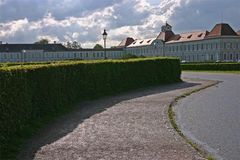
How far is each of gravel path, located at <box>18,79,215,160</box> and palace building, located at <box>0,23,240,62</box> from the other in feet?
306

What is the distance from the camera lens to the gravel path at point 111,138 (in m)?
7.46

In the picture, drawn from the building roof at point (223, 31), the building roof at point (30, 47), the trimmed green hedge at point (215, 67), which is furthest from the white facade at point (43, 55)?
the trimmed green hedge at point (215, 67)

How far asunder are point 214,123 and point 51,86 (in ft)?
16.4

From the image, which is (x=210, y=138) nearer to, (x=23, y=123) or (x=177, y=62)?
(x=23, y=123)

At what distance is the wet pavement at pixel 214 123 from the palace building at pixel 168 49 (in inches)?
3592

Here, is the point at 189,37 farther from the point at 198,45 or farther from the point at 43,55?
the point at 43,55

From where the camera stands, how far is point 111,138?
883 centimetres

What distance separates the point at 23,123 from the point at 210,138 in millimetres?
4276

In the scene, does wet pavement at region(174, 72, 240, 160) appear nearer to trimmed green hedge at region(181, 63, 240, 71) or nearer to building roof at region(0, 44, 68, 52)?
trimmed green hedge at region(181, 63, 240, 71)

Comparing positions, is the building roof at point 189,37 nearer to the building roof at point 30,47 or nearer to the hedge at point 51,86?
the building roof at point 30,47

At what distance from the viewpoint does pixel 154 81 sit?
2522 centimetres

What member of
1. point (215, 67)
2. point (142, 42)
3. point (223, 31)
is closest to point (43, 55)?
point (142, 42)

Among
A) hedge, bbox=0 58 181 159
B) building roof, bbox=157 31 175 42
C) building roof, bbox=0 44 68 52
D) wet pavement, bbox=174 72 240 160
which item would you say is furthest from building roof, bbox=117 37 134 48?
wet pavement, bbox=174 72 240 160

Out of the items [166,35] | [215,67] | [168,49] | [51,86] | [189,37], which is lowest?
[215,67]
